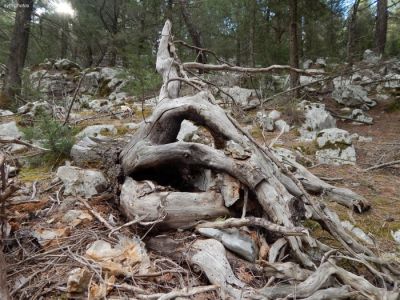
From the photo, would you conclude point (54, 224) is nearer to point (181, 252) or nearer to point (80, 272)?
point (80, 272)

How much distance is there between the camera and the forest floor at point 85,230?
2117mm

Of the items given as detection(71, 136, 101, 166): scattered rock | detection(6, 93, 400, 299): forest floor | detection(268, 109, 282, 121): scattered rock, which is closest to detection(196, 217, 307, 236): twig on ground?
detection(6, 93, 400, 299): forest floor

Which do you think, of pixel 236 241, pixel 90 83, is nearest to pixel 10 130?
pixel 236 241

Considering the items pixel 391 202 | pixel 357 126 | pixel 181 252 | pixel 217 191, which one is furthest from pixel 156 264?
pixel 357 126

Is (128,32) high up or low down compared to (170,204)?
up

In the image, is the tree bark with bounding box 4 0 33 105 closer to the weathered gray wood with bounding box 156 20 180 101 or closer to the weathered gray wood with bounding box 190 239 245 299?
the weathered gray wood with bounding box 156 20 180 101

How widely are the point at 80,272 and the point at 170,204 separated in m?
0.83

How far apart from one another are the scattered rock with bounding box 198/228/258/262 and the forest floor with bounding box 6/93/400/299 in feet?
0.39

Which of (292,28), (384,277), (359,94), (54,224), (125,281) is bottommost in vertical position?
(384,277)

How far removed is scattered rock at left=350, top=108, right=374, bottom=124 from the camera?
26.9 ft

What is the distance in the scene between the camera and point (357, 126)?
8.02 meters

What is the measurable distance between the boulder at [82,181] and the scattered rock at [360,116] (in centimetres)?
694

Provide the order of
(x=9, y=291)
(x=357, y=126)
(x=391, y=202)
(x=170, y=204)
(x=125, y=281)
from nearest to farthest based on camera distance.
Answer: (x=9, y=291) → (x=125, y=281) → (x=170, y=204) → (x=391, y=202) → (x=357, y=126)

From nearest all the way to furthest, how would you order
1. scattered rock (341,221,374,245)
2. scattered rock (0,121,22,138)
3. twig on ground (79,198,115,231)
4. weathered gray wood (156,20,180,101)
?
twig on ground (79,198,115,231), scattered rock (341,221,374,245), weathered gray wood (156,20,180,101), scattered rock (0,121,22,138)
